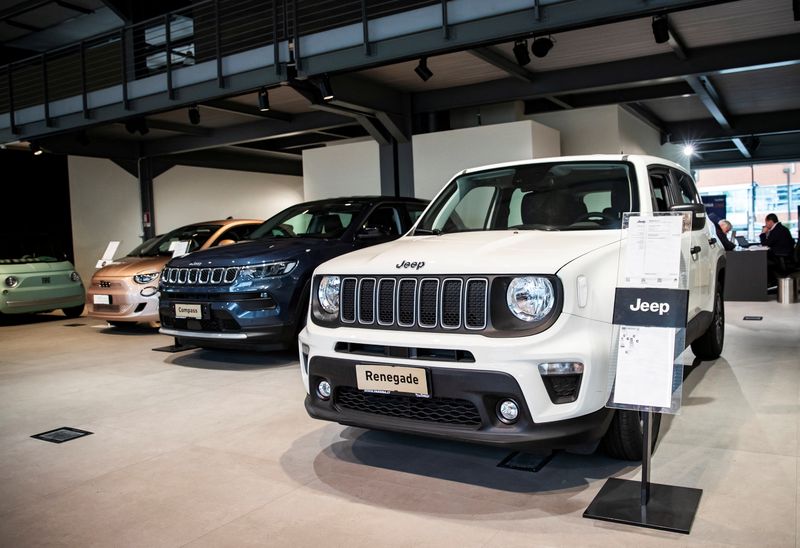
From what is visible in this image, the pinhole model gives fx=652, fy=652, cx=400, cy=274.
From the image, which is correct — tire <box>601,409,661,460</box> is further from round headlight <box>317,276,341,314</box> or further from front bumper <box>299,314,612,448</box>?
round headlight <box>317,276,341,314</box>

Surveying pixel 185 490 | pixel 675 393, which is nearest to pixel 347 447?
pixel 185 490

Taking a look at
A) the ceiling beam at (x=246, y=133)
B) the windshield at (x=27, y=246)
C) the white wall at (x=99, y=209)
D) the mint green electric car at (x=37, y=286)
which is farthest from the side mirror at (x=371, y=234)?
the white wall at (x=99, y=209)

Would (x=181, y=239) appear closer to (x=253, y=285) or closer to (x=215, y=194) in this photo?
(x=253, y=285)

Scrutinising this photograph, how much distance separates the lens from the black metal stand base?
8.61 feet

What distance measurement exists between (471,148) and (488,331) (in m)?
8.06

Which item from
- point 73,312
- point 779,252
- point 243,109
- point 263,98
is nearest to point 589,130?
point 779,252

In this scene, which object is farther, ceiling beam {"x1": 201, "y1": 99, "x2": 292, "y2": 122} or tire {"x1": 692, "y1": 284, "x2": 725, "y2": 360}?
ceiling beam {"x1": 201, "y1": 99, "x2": 292, "y2": 122}

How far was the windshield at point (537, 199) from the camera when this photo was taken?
144 inches

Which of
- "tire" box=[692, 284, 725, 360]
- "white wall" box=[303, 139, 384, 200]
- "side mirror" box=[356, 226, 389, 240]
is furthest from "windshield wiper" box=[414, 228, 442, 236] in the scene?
"white wall" box=[303, 139, 384, 200]

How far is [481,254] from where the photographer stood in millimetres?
3047

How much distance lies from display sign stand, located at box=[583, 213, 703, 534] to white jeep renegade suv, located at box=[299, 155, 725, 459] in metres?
0.17

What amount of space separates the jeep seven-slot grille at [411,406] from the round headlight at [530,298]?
0.46 metres

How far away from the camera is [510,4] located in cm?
684

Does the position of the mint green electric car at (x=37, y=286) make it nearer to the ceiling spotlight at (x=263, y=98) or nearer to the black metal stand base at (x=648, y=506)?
the ceiling spotlight at (x=263, y=98)
